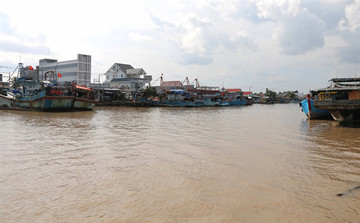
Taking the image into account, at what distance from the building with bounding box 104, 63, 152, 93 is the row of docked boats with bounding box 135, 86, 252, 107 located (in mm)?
10126

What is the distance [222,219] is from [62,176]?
3948mm

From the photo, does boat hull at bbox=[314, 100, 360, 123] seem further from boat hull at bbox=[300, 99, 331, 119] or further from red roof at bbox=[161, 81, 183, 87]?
red roof at bbox=[161, 81, 183, 87]

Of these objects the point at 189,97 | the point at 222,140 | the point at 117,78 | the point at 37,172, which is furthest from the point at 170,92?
the point at 37,172

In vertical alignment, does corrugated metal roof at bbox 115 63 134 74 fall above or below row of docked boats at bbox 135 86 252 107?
above

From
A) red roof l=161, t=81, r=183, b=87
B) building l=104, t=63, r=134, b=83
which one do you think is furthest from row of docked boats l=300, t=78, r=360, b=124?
building l=104, t=63, r=134, b=83

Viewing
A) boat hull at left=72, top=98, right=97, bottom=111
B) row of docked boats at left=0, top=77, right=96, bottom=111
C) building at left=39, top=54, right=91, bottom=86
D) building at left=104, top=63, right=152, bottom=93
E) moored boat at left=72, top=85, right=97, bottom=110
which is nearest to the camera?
row of docked boats at left=0, top=77, right=96, bottom=111

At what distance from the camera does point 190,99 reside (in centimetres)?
5122

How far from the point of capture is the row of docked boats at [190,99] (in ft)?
152

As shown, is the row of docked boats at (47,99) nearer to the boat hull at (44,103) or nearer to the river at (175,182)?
the boat hull at (44,103)

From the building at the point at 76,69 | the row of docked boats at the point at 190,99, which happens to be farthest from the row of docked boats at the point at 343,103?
the building at the point at 76,69

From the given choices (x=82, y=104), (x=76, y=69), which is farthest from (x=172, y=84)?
(x=82, y=104)

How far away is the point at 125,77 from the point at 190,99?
2082 cm

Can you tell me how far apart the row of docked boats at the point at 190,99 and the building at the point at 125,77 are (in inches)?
399

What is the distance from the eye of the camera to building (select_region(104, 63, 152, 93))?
58.5 meters
